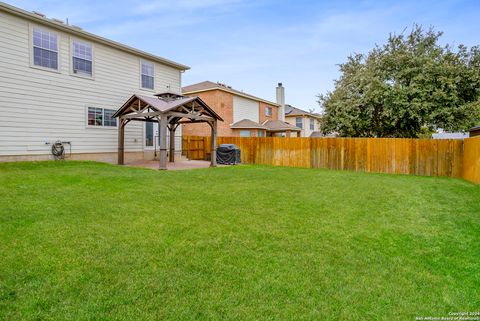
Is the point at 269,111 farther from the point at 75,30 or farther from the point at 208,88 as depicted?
the point at 75,30

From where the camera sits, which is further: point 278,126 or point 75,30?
point 278,126

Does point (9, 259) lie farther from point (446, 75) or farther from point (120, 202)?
point (446, 75)

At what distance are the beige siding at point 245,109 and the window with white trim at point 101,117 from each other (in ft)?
38.3

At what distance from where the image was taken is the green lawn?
8.53 feet

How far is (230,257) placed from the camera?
3.62 m

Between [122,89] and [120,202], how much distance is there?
10.5 meters

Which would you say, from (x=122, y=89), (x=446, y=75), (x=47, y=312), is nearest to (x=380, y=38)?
(x=446, y=75)

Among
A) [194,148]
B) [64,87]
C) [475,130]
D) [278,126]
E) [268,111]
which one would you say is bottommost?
[194,148]

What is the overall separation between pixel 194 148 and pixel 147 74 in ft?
18.8

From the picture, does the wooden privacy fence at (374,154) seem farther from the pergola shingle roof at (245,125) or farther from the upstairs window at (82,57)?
the upstairs window at (82,57)

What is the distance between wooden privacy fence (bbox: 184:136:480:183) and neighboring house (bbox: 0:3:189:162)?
278 inches

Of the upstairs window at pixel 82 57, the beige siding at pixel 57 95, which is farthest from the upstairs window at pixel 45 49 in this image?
the upstairs window at pixel 82 57

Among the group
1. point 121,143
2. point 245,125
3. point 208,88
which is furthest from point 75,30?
point 245,125

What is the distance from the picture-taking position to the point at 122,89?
1504 cm
